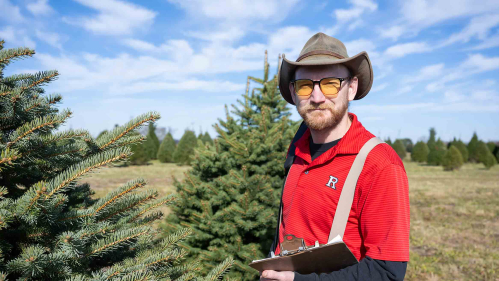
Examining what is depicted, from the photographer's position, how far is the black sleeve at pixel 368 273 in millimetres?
1416

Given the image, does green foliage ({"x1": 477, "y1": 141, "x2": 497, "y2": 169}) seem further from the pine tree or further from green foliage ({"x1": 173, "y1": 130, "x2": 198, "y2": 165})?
the pine tree

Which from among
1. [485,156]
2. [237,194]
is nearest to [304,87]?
[237,194]

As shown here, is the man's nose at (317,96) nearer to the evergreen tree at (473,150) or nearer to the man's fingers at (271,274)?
the man's fingers at (271,274)

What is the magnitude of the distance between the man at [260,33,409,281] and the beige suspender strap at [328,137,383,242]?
0.09 ft

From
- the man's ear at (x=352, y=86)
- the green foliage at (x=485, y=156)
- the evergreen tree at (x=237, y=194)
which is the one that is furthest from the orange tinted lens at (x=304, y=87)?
the green foliage at (x=485, y=156)

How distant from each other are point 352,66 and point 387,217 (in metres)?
0.91

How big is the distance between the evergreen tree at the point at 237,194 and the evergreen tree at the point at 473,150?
1348 inches

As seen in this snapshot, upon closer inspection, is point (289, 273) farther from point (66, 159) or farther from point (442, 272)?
point (442, 272)

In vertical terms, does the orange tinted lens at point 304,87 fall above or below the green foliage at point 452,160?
above

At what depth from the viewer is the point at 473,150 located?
31688 millimetres

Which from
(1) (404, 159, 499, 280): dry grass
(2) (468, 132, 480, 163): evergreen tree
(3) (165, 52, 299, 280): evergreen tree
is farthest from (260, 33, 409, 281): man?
(2) (468, 132, 480, 163): evergreen tree

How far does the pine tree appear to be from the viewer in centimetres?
139

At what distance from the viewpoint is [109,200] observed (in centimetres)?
165

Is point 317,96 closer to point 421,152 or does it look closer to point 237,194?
point 237,194
